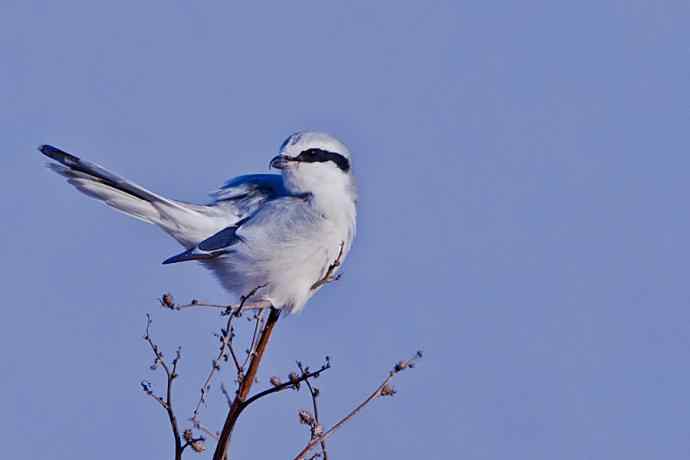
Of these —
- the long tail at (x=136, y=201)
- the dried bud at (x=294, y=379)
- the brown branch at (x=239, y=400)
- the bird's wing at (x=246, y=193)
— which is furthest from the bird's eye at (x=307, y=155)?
the dried bud at (x=294, y=379)

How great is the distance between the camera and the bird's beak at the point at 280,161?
4488 millimetres

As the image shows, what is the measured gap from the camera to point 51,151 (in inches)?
167

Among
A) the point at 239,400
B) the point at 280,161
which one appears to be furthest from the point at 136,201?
the point at 239,400

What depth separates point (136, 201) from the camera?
4336 millimetres

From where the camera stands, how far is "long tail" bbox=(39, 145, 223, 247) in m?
4.24

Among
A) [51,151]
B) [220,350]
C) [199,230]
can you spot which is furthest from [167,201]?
[220,350]

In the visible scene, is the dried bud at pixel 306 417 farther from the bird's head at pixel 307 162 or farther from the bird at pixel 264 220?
the bird's head at pixel 307 162

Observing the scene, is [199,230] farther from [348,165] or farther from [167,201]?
[348,165]

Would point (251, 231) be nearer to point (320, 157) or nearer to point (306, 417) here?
point (320, 157)

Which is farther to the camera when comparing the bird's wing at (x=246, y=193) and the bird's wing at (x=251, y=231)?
the bird's wing at (x=246, y=193)

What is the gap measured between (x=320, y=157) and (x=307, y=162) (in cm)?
8

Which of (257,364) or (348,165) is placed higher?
(348,165)

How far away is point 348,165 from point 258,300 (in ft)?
3.04

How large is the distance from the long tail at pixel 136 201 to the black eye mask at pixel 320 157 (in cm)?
49
